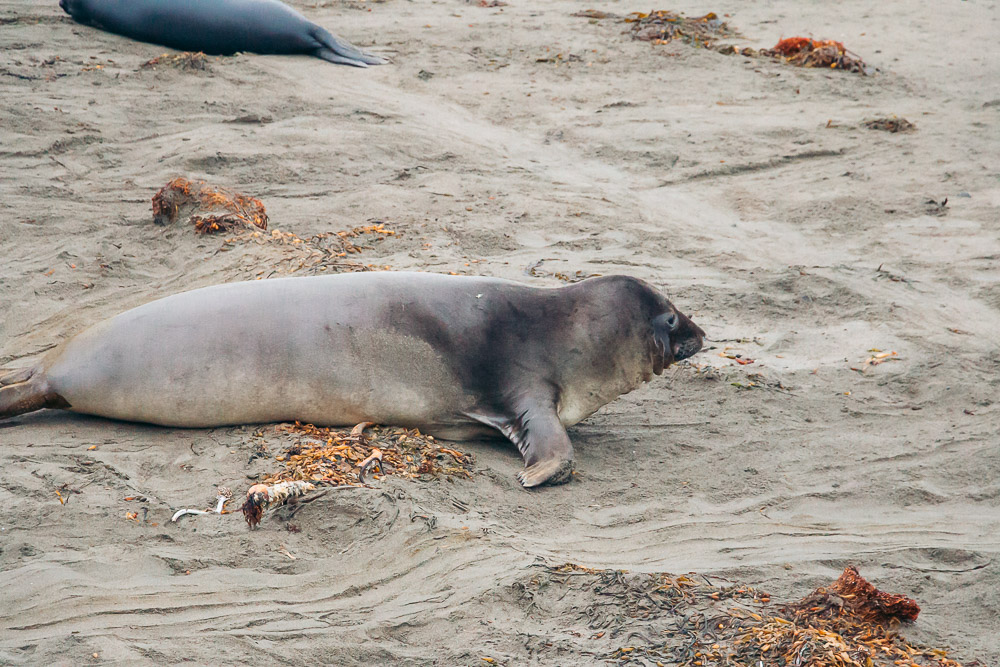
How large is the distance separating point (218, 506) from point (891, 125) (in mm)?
7295

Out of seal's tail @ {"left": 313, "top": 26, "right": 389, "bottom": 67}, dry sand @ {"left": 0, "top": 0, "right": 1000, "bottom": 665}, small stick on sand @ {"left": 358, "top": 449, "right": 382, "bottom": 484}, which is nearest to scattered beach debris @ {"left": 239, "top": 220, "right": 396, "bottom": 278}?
dry sand @ {"left": 0, "top": 0, "right": 1000, "bottom": 665}

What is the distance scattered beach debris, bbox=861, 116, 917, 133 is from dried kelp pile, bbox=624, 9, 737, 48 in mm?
2548

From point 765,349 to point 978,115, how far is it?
198 inches

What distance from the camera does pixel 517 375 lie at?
4.65 metres

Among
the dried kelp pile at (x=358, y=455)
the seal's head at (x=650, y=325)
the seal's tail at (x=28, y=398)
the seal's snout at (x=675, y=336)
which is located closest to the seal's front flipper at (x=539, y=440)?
the dried kelp pile at (x=358, y=455)

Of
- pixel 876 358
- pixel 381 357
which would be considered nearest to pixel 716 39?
pixel 876 358

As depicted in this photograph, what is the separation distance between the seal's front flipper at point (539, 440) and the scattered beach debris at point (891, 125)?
567 cm

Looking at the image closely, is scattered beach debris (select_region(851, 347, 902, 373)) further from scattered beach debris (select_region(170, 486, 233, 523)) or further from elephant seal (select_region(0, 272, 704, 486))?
scattered beach debris (select_region(170, 486, 233, 523))

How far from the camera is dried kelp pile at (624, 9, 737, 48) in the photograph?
1104 centimetres

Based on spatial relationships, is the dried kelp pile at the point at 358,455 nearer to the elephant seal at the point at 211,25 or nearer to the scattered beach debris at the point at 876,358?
the scattered beach debris at the point at 876,358

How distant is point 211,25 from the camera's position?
9891 millimetres

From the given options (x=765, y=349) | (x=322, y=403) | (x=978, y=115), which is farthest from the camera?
(x=978, y=115)

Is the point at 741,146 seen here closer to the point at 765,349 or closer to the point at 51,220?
the point at 765,349

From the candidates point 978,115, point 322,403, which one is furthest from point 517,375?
point 978,115
